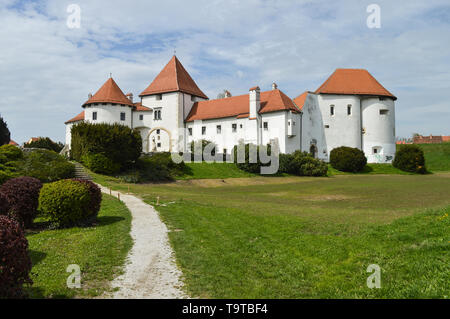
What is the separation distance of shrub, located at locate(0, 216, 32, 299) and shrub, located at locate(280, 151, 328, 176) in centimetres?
3765

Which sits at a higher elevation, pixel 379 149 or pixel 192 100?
pixel 192 100

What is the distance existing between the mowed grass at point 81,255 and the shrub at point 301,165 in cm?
3104

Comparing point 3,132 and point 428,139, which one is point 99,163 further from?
point 428,139

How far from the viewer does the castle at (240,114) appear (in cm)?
4894

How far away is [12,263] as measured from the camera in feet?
15.5

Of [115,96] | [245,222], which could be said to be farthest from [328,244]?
[115,96]

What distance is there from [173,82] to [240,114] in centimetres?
1234

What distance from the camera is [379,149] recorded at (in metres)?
53.3

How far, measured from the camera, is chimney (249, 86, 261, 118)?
4675 centimetres

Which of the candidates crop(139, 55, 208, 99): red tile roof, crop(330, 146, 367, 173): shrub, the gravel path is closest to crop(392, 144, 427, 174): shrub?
crop(330, 146, 367, 173): shrub

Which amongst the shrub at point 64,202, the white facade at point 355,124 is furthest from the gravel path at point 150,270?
the white facade at point 355,124

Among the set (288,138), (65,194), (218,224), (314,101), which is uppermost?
(314,101)
